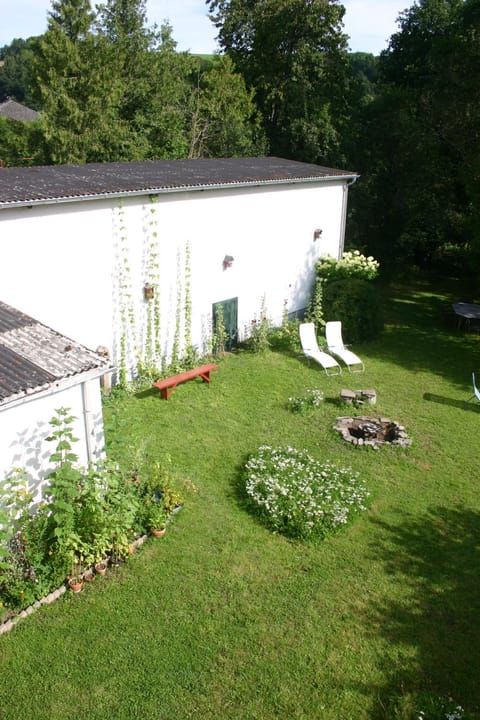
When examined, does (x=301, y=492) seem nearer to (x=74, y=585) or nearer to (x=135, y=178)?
(x=74, y=585)

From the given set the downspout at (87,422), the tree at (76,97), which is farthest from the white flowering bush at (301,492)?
the tree at (76,97)

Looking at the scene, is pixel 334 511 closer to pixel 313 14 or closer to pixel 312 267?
pixel 312 267

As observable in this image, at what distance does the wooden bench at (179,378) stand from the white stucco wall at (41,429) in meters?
4.40

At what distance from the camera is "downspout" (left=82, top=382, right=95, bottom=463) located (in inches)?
266

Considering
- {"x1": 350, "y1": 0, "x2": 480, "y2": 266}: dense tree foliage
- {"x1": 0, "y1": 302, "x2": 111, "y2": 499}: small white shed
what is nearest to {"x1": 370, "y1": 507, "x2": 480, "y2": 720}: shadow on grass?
{"x1": 0, "y1": 302, "x2": 111, "y2": 499}: small white shed

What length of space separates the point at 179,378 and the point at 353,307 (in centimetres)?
584

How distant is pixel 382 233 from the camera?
23859 mm

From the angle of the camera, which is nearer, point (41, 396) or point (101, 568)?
point (41, 396)

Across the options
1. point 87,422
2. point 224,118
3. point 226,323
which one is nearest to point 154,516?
point 87,422

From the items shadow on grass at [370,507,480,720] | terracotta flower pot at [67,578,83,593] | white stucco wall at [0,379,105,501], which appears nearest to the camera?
shadow on grass at [370,507,480,720]

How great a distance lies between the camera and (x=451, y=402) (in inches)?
473

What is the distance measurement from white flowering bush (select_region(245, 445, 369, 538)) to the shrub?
6.80 metres

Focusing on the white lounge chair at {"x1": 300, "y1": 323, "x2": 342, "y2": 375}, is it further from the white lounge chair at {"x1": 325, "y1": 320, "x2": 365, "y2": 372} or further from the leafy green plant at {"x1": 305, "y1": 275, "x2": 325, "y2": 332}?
the leafy green plant at {"x1": 305, "y1": 275, "x2": 325, "y2": 332}

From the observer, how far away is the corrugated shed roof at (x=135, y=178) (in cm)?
993
